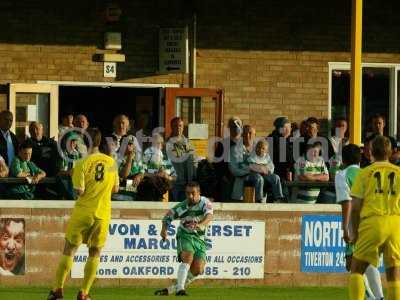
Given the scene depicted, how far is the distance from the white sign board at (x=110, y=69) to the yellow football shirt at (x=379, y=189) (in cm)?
1025

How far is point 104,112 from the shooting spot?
2470cm

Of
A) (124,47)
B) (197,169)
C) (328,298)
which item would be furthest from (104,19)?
(328,298)

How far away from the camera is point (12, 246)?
19.9 meters

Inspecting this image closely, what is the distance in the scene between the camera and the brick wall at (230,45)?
929 inches

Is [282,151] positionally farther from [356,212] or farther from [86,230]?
[356,212]

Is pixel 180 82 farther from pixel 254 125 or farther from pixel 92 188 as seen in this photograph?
pixel 92 188

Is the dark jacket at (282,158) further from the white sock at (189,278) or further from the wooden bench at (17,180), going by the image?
the wooden bench at (17,180)

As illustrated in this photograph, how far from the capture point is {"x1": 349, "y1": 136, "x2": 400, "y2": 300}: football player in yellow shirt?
1420 cm

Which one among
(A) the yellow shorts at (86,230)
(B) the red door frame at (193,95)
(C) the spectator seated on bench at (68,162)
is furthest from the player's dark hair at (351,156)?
(B) the red door frame at (193,95)

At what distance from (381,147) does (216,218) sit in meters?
6.82

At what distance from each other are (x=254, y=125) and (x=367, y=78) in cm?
242

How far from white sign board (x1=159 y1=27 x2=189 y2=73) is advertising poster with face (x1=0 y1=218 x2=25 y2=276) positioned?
5194mm

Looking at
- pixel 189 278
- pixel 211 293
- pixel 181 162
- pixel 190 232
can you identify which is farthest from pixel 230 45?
pixel 189 278

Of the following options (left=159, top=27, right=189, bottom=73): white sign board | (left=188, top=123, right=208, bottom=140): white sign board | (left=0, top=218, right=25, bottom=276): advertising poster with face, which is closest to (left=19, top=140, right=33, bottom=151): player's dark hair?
(left=0, top=218, right=25, bottom=276): advertising poster with face
